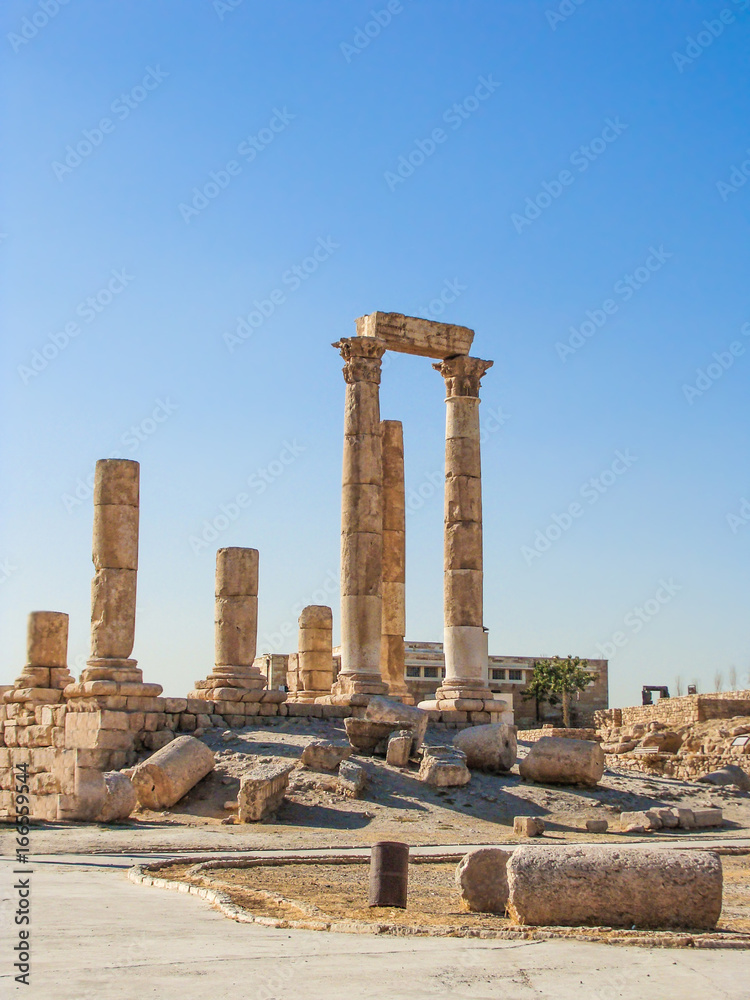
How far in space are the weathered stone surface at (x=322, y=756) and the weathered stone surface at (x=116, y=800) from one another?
316 cm

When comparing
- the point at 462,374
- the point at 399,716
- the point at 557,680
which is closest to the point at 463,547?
the point at 462,374

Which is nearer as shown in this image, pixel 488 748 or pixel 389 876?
pixel 389 876

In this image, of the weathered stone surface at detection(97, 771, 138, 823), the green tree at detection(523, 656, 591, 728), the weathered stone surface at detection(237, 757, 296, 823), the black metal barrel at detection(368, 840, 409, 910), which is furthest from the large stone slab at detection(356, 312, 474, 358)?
the green tree at detection(523, 656, 591, 728)

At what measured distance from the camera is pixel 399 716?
76.2 feet

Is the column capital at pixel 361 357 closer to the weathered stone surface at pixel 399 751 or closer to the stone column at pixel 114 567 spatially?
the stone column at pixel 114 567

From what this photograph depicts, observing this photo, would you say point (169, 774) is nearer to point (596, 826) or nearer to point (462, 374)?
point (596, 826)

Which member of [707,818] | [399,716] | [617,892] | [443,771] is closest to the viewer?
[617,892]

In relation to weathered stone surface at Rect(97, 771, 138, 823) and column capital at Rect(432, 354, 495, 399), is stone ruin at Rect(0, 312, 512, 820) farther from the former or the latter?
weathered stone surface at Rect(97, 771, 138, 823)

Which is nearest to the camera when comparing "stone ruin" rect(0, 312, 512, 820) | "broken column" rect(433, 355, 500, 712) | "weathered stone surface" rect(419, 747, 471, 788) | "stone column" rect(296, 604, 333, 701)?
"weathered stone surface" rect(419, 747, 471, 788)

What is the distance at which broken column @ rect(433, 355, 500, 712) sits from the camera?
27.4 meters

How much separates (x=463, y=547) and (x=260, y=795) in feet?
32.9

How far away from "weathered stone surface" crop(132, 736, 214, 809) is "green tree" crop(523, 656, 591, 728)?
150 ft

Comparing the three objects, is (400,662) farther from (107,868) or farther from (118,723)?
(107,868)

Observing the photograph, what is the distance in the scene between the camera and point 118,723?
22.9 meters
